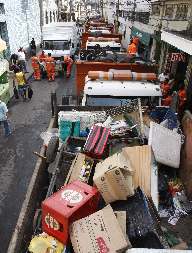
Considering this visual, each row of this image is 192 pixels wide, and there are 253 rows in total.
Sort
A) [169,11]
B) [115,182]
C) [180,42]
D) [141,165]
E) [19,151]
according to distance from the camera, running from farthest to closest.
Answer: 1. [169,11]
2. [19,151]
3. [180,42]
4. [141,165]
5. [115,182]

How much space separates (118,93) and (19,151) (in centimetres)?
363

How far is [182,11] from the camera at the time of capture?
1445cm

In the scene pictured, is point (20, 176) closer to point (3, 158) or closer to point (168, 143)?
point (3, 158)

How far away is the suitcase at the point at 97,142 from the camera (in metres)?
5.56

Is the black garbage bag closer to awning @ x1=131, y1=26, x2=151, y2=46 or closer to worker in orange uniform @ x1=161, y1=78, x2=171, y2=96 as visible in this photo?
worker in orange uniform @ x1=161, y1=78, x2=171, y2=96

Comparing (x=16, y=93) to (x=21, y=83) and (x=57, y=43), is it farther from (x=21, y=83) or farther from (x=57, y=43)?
(x=57, y=43)

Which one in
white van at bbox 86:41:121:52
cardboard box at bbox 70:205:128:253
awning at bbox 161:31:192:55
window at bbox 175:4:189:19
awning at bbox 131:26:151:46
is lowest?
cardboard box at bbox 70:205:128:253

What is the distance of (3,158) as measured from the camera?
8.78m

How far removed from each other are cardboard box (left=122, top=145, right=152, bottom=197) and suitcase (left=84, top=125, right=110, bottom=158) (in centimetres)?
57

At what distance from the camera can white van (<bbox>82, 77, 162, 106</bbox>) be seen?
755 centimetres

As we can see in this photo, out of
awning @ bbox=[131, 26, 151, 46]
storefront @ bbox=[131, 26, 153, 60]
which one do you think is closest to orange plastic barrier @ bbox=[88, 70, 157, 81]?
storefront @ bbox=[131, 26, 153, 60]

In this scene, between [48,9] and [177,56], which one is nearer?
[177,56]

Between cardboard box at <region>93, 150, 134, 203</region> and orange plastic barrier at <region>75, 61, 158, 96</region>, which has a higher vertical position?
orange plastic barrier at <region>75, 61, 158, 96</region>

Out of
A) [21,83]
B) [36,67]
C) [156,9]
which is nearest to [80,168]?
[21,83]
